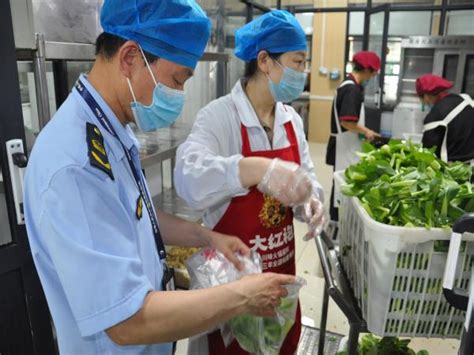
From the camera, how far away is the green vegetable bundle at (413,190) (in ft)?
3.11

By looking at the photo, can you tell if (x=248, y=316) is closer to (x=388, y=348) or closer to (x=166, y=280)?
(x=166, y=280)

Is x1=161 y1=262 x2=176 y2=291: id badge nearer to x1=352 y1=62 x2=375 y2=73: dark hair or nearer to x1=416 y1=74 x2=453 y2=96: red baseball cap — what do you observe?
x1=416 y1=74 x2=453 y2=96: red baseball cap

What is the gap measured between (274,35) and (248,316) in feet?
3.12

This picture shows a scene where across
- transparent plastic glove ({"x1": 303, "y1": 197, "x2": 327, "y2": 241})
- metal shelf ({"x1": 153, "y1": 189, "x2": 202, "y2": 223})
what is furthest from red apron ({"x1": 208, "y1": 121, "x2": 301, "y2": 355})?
metal shelf ({"x1": 153, "y1": 189, "x2": 202, "y2": 223})

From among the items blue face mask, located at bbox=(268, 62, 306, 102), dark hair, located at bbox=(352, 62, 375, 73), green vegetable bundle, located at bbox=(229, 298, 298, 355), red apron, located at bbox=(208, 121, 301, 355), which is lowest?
green vegetable bundle, located at bbox=(229, 298, 298, 355)

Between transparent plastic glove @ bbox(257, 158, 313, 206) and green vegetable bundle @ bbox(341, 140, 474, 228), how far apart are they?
0.15 m

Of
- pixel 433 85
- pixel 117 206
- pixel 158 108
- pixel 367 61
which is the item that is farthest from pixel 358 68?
pixel 117 206

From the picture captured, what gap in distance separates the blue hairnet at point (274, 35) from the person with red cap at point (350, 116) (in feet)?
6.50

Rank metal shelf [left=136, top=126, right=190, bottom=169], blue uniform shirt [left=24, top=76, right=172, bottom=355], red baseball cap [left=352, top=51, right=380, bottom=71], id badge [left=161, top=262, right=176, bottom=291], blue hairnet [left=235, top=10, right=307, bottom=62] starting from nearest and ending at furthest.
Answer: blue uniform shirt [left=24, top=76, right=172, bottom=355]
id badge [left=161, top=262, right=176, bottom=291]
blue hairnet [left=235, top=10, right=307, bottom=62]
metal shelf [left=136, top=126, right=190, bottom=169]
red baseball cap [left=352, top=51, right=380, bottom=71]

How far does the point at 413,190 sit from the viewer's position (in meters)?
1.00

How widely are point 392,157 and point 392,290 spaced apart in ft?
1.56

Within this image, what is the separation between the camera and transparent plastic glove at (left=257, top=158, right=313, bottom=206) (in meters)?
1.10

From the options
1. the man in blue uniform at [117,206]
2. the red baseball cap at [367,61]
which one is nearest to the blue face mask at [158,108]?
the man in blue uniform at [117,206]

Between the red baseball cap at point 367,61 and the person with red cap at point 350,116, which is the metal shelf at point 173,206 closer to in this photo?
the person with red cap at point 350,116
